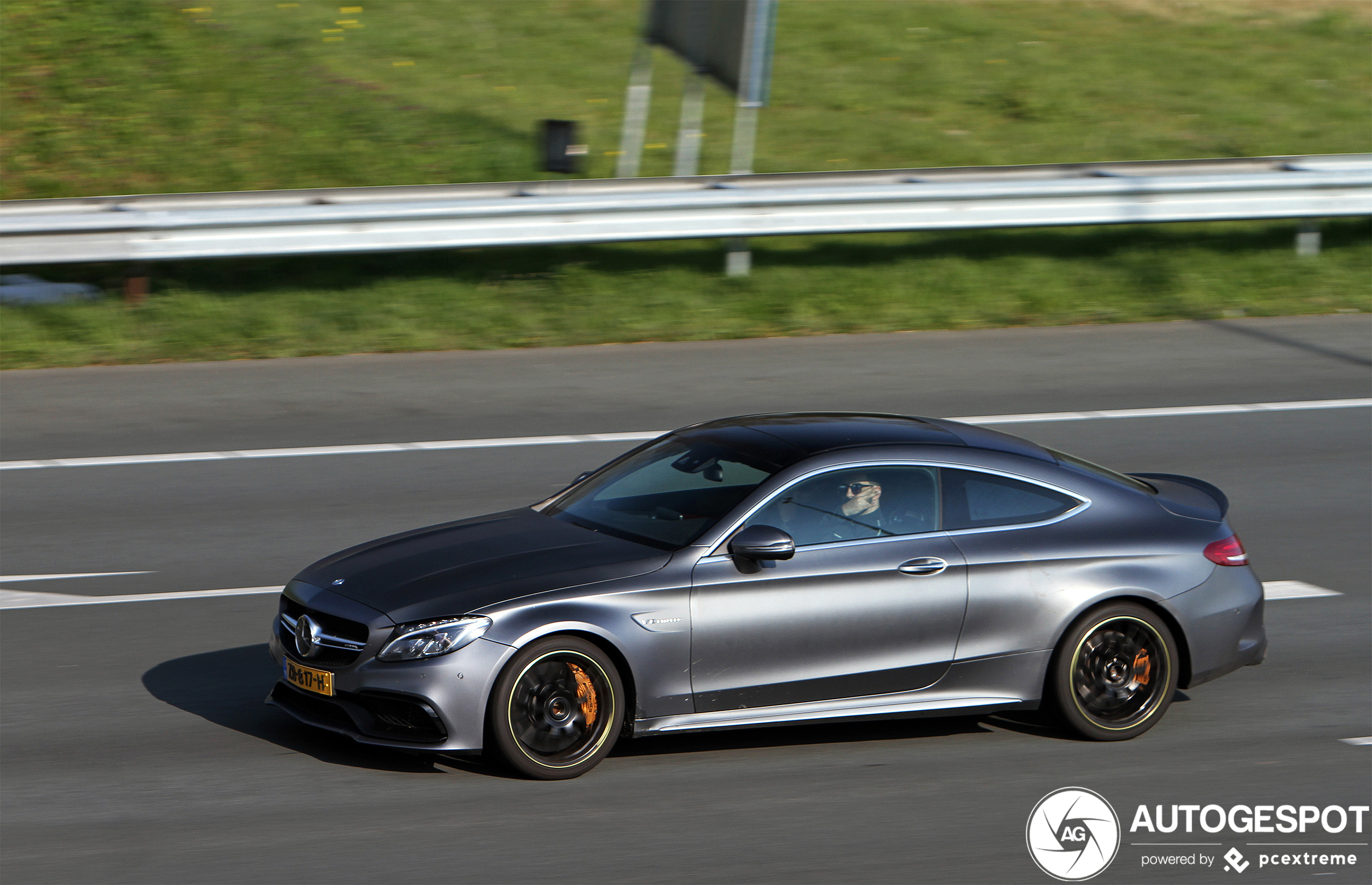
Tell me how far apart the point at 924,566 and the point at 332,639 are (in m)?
2.46

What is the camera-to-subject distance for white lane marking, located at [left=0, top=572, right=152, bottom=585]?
9078 millimetres

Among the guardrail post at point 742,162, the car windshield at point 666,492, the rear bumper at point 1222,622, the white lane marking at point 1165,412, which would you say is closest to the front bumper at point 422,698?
the car windshield at point 666,492

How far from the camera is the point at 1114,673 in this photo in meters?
7.07

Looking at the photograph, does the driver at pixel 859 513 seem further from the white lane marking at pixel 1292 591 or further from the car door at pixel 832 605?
the white lane marking at pixel 1292 591

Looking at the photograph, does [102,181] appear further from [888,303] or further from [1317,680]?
[1317,680]

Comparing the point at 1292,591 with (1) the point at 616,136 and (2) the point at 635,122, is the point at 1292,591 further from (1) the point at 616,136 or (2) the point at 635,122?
(1) the point at 616,136

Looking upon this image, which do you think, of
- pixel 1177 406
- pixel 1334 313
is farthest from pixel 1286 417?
pixel 1334 313

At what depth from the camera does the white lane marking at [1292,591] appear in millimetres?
9016

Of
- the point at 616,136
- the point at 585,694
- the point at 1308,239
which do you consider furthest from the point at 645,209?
the point at 585,694

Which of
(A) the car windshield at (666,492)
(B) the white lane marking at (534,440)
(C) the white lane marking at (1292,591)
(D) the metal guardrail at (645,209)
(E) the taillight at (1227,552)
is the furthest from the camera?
(D) the metal guardrail at (645,209)

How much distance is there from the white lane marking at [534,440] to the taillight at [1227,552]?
3.27 meters

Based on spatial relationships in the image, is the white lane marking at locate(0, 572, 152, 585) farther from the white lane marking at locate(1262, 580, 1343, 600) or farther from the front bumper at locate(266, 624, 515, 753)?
the white lane marking at locate(1262, 580, 1343, 600)

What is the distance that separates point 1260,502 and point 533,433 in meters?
5.16

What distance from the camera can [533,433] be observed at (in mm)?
12047
